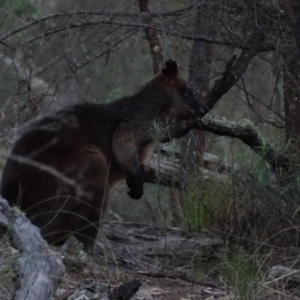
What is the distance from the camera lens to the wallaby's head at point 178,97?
7.95 meters

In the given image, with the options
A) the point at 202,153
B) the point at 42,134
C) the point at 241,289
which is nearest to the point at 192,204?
the point at 202,153

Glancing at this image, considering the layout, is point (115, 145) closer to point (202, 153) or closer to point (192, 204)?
point (192, 204)

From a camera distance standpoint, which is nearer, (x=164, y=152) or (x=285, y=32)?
(x=285, y=32)

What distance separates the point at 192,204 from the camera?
797 cm

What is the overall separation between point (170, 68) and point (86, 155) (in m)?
1.42

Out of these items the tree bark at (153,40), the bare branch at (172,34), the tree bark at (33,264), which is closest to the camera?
the tree bark at (33,264)

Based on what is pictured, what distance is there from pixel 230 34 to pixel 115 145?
1448 mm

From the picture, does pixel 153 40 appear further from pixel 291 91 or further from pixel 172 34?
pixel 291 91

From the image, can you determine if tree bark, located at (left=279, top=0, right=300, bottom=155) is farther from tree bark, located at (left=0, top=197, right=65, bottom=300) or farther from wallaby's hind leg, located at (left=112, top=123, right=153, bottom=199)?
tree bark, located at (left=0, top=197, right=65, bottom=300)

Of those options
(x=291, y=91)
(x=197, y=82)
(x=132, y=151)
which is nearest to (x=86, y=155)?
(x=132, y=151)

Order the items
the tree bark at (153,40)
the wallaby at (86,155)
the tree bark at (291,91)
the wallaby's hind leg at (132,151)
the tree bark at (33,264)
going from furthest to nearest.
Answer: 1. the tree bark at (153,40)
2. the wallaby's hind leg at (132,151)
3. the tree bark at (291,91)
4. the wallaby at (86,155)
5. the tree bark at (33,264)

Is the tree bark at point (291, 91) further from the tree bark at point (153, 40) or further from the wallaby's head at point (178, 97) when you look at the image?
the tree bark at point (153, 40)

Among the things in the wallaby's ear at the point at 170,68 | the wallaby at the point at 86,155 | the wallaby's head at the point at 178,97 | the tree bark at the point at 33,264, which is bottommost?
the tree bark at the point at 33,264

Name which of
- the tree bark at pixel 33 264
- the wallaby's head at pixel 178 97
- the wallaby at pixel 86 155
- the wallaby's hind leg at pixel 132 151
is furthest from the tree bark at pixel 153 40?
the tree bark at pixel 33 264
